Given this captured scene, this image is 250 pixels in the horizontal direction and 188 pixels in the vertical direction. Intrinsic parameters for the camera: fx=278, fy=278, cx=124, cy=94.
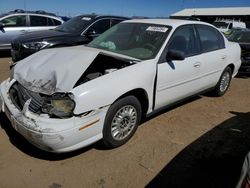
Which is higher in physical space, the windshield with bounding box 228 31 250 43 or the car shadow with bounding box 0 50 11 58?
the windshield with bounding box 228 31 250 43

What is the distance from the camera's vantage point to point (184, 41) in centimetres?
450

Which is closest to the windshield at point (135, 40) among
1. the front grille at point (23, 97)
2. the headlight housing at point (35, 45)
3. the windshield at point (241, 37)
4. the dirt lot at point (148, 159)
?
the dirt lot at point (148, 159)

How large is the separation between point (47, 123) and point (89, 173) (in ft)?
2.44

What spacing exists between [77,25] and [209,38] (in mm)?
4492

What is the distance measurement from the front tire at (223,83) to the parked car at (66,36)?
378 centimetres

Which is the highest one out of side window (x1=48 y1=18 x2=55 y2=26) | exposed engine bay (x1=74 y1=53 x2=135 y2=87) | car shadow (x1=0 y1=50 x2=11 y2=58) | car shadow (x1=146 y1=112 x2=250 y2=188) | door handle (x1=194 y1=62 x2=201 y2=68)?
side window (x1=48 y1=18 x2=55 y2=26)

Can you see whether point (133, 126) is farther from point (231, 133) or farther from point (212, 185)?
point (231, 133)

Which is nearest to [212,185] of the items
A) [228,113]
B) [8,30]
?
[228,113]

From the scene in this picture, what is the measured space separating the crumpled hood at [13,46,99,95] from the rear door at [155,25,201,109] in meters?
1.04

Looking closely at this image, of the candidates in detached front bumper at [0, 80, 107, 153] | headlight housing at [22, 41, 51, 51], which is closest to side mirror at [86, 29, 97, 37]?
headlight housing at [22, 41, 51, 51]

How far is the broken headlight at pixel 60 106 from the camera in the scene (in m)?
2.99

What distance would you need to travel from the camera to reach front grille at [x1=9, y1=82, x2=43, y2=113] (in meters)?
3.15

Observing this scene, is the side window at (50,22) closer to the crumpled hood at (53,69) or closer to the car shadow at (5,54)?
the car shadow at (5,54)

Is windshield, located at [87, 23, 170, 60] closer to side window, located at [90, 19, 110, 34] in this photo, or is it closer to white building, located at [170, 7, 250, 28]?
side window, located at [90, 19, 110, 34]
